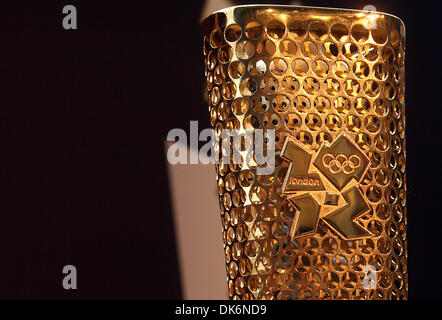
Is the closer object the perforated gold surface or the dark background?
the perforated gold surface

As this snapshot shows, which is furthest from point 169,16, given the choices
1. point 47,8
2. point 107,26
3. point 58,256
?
point 58,256

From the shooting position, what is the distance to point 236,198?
1.47 metres

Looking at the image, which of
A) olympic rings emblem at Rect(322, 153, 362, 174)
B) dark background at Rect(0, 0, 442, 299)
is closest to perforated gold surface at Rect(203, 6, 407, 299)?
olympic rings emblem at Rect(322, 153, 362, 174)

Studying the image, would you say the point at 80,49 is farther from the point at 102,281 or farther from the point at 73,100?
the point at 102,281

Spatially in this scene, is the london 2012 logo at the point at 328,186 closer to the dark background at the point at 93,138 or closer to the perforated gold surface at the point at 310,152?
the perforated gold surface at the point at 310,152

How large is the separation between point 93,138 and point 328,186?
0.62 m

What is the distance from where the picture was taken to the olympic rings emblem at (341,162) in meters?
1.46

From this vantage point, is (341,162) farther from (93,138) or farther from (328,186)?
(93,138)

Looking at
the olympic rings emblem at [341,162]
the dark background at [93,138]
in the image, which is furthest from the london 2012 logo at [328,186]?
the dark background at [93,138]

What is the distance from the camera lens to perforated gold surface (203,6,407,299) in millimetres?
1436

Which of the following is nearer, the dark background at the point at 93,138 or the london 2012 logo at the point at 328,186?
the london 2012 logo at the point at 328,186

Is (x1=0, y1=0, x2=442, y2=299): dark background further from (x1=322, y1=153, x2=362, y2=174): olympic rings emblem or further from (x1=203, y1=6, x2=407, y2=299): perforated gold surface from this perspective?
(x1=322, y1=153, x2=362, y2=174): olympic rings emblem

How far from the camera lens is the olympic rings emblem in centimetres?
146

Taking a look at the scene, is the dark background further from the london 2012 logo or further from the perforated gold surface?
the london 2012 logo
